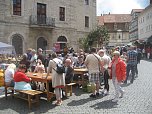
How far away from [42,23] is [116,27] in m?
57.6

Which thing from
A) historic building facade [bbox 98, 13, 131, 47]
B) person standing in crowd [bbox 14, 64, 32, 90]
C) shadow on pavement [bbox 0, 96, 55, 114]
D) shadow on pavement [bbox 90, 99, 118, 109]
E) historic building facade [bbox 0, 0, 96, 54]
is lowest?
shadow on pavement [bbox 0, 96, 55, 114]

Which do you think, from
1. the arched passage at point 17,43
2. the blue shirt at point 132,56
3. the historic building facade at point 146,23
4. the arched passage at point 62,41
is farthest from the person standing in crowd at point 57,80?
the historic building facade at point 146,23

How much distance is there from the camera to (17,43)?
27.0 metres

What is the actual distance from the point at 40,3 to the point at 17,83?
21422 mm

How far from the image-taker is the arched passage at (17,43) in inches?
1054

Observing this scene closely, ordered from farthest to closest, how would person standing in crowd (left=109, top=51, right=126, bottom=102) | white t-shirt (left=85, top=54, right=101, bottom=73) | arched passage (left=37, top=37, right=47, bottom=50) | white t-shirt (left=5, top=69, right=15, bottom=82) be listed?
arched passage (left=37, top=37, right=47, bottom=50) < white t-shirt (left=5, top=69, right=15, bottom=82) < white t-shirt (left=85, top=54, right=101, bottom=73) < person standing in crowd (left=109, top=51, right=126, bottom=102)

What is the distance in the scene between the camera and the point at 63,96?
381 inches

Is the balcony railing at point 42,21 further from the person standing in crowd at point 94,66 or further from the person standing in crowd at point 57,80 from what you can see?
the person standing in crowd at point 57,80

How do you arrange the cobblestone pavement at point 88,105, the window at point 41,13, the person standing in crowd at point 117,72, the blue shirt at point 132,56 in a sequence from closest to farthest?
the cobblestone pavement at point 88,105
the person standing in crowd at point 117,72
the blue shirt at point 132,56
the window at point 41,13

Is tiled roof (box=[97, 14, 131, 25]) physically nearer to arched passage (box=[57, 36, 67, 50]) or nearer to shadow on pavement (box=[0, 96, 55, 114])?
arched passage (box=[57, 36, 67, 50])

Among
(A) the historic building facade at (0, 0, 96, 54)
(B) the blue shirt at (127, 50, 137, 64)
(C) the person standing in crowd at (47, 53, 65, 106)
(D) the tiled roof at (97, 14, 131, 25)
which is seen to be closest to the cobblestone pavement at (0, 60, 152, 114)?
(C) the person standing in crowd at (47, 53, 65, 106)

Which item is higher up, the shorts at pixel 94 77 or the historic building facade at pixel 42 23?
the historic building facade at pixel 42 23

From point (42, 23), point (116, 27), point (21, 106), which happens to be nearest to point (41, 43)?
point (42, 23)

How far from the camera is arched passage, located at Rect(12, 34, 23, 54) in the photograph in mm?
26766
